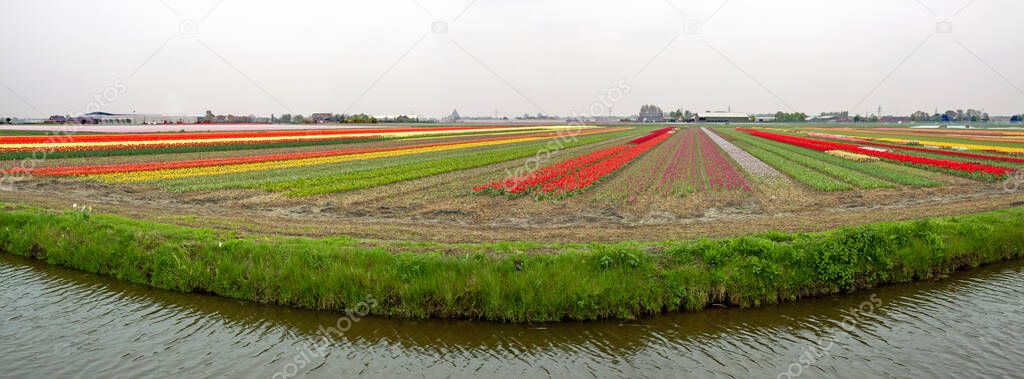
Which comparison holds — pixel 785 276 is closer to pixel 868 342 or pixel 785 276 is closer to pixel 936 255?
pixel 868 342

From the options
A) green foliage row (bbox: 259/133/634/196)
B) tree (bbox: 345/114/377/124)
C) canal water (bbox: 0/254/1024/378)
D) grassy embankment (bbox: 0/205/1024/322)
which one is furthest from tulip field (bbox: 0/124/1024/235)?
tree (bbox: 345/114/377/124)

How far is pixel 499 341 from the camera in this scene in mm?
9688

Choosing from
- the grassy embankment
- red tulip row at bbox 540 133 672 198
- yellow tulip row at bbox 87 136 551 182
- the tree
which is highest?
the tree

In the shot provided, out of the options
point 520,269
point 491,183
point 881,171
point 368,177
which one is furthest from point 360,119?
point 520,269

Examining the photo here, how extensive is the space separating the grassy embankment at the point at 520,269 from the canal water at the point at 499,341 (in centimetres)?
40

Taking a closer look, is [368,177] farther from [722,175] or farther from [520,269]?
[722,175]

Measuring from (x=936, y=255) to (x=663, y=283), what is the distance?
8.28m

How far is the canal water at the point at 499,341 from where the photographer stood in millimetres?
8523

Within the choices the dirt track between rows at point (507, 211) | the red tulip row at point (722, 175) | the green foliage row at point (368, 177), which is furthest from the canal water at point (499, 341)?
the red tulip row at point (722, 175)

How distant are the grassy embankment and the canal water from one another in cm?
40

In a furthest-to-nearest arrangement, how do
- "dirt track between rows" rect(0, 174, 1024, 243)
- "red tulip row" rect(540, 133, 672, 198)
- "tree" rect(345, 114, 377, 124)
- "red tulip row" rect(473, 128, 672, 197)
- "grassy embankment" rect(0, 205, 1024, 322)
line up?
"tree" rect(345, 114, 377, 124) → "red tulip row" rect(473, 128, 672, 197) → "red tulip row" rect(540, 133, 672, 198) → "dirt track between rows" rect(0, 174, 1024, 243) → "grassy embankment" rect(0, 205, 1024, 322)

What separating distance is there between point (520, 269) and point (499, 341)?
6.43 ft

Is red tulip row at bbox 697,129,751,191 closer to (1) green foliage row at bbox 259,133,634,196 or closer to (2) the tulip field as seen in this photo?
(2) the tulip field

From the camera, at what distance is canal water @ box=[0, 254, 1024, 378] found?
28.0 ft
